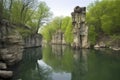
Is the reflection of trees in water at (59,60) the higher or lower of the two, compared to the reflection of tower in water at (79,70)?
higher

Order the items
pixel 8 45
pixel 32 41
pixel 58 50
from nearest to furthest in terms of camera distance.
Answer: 1. pixel 8 45
2. pixel 58 50
3. pixel 32 41

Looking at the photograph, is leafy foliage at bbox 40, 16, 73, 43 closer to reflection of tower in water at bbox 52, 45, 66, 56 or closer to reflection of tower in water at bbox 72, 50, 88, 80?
reflection of tower in water at bbox 52, 45, 66, 56

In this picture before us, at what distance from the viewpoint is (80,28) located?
71250 mm

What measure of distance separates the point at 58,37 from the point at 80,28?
4499 centimetres

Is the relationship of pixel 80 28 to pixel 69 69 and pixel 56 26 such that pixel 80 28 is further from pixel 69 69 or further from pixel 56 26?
pixel 69 69

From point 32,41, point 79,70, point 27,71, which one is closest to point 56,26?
point 32,41

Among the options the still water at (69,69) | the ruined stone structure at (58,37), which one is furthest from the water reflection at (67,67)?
the ruined stone structure at (58,37)

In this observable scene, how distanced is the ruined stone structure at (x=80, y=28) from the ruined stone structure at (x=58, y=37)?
3902 centimetres

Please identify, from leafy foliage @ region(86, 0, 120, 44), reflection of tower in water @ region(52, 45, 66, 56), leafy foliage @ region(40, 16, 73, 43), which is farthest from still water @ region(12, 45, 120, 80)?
leafy foliage @ region(40, 16, 73, 43)

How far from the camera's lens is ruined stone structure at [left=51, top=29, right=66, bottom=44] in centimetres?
11271

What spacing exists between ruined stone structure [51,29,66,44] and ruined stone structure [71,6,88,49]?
1536 inches

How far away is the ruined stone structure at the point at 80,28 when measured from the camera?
229 feet

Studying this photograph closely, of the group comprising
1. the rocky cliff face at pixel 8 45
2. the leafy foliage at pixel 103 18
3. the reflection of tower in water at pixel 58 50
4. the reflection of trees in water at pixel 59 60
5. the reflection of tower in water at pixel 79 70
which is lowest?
the reflection of tower in water at pixel 79 70

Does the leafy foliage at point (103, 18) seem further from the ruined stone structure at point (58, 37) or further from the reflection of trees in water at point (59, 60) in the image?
the ruined stone structure at point (58, 37)
